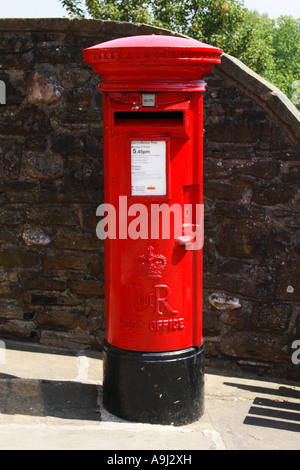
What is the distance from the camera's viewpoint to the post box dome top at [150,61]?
2809mm

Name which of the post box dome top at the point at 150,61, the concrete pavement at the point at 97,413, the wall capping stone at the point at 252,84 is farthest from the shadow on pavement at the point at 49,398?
the wall capping stone at the point at 252,84

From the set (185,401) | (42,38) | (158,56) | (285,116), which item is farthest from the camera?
(42,38)

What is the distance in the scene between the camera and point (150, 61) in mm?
2811

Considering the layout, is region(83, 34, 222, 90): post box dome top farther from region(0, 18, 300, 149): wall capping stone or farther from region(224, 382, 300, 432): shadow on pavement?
region(224, 382, 300, 432): shadow on pavement

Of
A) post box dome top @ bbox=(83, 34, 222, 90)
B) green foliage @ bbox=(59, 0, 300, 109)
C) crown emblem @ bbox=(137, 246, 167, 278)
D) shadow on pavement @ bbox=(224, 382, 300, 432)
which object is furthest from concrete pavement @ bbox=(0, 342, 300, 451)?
green foliage @ bbox=(59, 0, 300, 109)

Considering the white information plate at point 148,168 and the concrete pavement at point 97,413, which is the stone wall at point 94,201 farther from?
the white information plate at point 148,168

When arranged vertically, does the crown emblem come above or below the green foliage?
below

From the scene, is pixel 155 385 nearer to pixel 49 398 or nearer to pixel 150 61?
pixel 49 398

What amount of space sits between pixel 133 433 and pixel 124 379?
0.27 m

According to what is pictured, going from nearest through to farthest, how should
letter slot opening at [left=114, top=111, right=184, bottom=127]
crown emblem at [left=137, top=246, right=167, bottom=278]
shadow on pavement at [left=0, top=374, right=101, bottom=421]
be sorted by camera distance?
letter slot opening at [left=114, top=111, right=184, bottom=127], crown emblem at [left=137, top=246, right=167, bottom=278], shadow on pavement at [left=0, top=374, right=101, bottom=421]

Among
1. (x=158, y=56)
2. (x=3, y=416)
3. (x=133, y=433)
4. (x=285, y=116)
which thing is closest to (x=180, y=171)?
(x=158, y=56)

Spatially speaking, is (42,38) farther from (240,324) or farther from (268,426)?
(268,426)

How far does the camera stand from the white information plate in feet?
9.66
